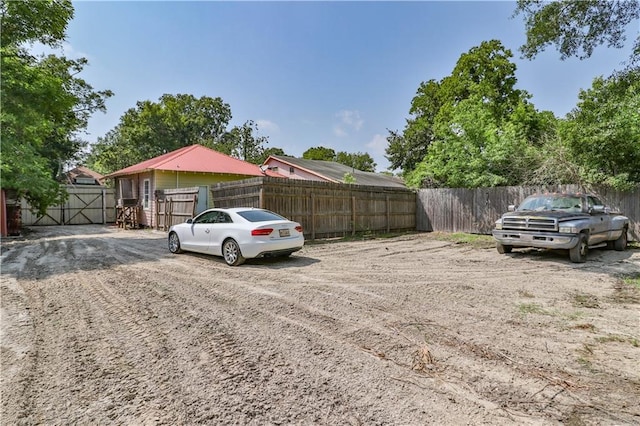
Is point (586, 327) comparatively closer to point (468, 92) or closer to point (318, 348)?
point (318, 348)

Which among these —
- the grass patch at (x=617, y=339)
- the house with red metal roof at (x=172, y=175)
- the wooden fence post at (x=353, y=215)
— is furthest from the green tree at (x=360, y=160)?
the grass patch at (x=617, y=339)

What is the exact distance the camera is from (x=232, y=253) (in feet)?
27.0

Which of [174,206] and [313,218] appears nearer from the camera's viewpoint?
[313,218]

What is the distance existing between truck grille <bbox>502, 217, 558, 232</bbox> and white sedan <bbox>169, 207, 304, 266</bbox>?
5.85 m

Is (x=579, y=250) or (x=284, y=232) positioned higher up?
(x=284, y=232)

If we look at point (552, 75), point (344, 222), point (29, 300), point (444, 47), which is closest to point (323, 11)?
point (344, 222)

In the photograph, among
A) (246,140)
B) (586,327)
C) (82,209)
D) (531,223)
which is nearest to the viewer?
(586,327)

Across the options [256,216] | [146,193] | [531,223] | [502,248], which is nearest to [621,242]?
[502,248]

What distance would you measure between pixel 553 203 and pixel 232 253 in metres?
9.09

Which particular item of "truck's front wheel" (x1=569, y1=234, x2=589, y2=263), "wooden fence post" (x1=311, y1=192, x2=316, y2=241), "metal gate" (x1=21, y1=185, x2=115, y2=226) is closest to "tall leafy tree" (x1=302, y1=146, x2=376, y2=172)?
"metal gate" (x1=21, y1=185, x2=115, y2=226)

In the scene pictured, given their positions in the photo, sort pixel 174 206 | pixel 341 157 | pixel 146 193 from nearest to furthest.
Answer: pixel 174 206 < pixel 146 193 < pixel 341 157

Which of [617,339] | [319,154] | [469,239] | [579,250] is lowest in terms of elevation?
[617,339]

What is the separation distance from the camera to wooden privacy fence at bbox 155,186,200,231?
15016 mm

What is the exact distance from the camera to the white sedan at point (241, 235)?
798cm
